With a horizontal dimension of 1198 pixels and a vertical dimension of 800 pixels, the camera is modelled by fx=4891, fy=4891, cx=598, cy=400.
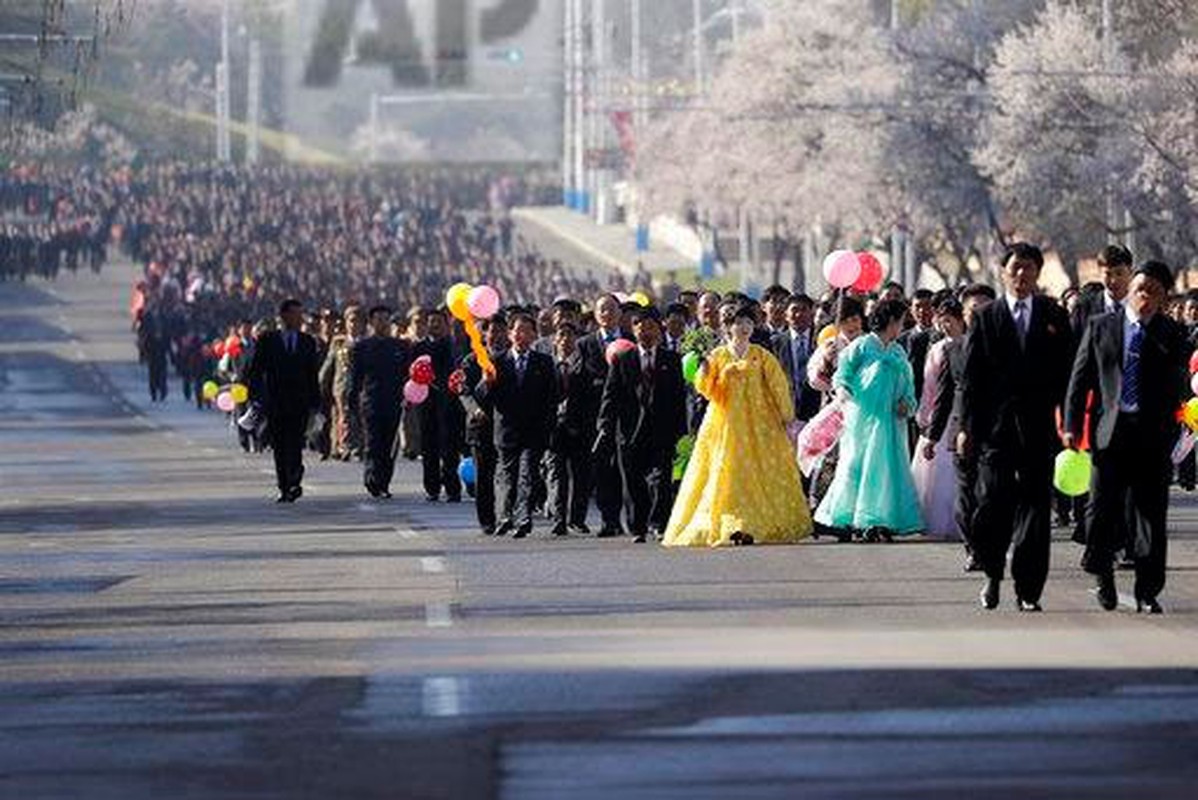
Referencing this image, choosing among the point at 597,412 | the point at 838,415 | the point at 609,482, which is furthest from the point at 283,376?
the point at 838,415

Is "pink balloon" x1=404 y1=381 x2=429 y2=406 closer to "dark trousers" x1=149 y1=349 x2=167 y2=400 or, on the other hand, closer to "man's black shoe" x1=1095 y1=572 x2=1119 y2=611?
"man's black shoe" x1=1095 y1=572 x2=1119 y2=611

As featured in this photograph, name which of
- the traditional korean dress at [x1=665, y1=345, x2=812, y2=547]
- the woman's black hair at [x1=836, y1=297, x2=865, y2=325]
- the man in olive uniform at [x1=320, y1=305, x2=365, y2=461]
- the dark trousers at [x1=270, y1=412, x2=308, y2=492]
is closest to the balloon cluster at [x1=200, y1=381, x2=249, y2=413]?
the dark trousers at [x1=270, y1=412, x2=308, y2=492]

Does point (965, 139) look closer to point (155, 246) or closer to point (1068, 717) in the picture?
point (155, 246)

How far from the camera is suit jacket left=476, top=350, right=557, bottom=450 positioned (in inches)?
1336

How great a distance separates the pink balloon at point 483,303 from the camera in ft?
112

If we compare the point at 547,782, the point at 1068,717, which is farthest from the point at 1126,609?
the point at 547,782

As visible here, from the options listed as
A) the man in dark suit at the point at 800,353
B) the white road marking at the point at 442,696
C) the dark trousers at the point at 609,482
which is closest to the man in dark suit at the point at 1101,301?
the man in dark suit at the point at 800,353

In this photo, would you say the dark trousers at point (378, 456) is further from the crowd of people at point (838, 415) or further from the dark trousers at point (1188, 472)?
the dark trousers at point (1188, 472)

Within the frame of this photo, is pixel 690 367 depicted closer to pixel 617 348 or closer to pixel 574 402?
pixel 617 348

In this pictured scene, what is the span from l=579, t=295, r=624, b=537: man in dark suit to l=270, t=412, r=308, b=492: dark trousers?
5.06m

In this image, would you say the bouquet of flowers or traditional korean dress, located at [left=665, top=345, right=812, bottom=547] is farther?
the bouquet of flowers

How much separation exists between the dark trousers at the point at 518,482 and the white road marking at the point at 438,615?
879 cm

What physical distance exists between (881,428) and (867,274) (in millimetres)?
3731

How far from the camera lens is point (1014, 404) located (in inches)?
938
